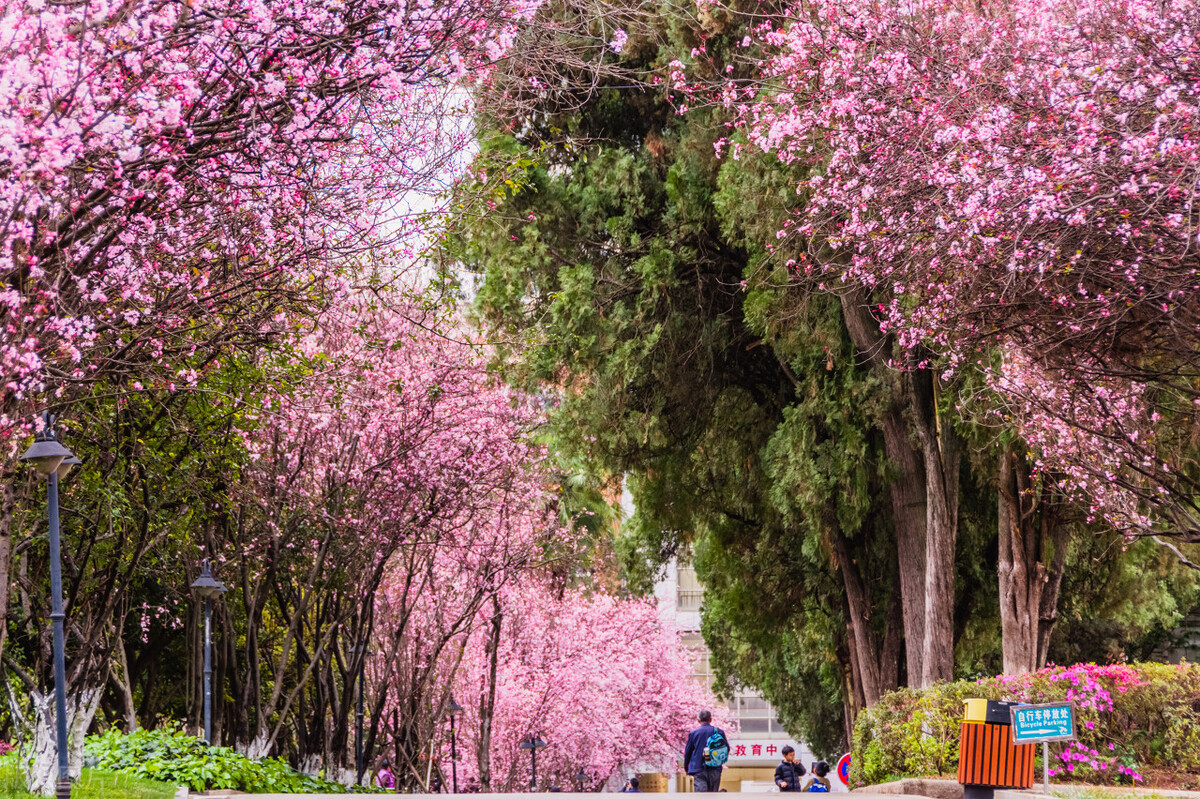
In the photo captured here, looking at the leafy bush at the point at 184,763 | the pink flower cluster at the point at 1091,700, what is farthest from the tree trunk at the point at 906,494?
the leafy bush at the point at 184,763

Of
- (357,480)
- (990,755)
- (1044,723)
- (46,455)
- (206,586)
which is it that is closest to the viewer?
(46,455)

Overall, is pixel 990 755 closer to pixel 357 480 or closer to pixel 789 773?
pixel 357 480

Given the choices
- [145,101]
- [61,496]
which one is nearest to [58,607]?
[61,496]

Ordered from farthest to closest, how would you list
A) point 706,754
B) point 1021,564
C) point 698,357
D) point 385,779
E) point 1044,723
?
point 385,779 → point 698,357 → point 1021,564 → point 706,754 → point 1044,723

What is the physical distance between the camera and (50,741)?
10938 millimetres

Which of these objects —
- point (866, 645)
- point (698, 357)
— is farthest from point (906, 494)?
point (698, 357)

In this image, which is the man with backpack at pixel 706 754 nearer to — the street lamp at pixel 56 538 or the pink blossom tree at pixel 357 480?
the pink blossom tree at pixel 357 480

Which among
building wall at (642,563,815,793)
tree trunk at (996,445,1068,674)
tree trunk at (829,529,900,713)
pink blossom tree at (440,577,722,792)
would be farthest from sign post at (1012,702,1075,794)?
building wall at (642,563,815,793)

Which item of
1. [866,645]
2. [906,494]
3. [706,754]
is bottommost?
[706,754]

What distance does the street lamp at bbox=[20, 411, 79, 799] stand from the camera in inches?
346

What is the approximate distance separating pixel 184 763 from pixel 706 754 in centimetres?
592

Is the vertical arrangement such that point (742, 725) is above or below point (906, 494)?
below

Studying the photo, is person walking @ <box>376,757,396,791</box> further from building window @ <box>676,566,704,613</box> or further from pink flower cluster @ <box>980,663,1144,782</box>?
building window @ <box>676,566,704,613</box>

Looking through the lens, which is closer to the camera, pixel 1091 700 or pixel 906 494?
pixel 1091 700
